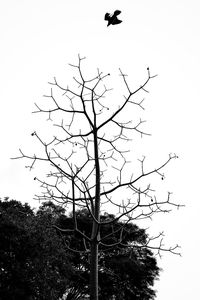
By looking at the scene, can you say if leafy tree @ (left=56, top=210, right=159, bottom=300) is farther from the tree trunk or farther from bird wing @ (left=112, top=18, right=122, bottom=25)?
bird wing @ (left=112, top=18, right=122, bottom=25)

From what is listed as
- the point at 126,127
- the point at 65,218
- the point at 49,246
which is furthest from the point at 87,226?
the point at 126,127

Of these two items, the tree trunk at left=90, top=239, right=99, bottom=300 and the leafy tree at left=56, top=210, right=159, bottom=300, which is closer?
the tree trunk at left=90, top=239, right=99, bottom=300

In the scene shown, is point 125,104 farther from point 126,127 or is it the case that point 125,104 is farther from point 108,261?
point 108,261

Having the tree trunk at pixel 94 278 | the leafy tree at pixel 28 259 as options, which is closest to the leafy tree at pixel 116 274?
the leafy tree at pixel 28 259

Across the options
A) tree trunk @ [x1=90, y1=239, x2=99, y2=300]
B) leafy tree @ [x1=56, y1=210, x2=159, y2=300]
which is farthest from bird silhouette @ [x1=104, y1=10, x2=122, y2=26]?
leafy tree @ [x1=56, y1=210, x2=159, y2=300]

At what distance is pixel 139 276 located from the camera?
106 ft

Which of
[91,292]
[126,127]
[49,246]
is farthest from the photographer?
[49,246]

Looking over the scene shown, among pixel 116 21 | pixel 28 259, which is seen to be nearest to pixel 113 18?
pixel 116 21

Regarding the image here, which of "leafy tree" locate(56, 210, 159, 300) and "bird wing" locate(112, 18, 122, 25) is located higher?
"leafy tree" locate(56, 210, 159, 300)

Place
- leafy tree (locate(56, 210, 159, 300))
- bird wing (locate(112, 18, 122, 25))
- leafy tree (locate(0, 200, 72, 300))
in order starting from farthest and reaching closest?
1. leafy tree (locate(56, 210, 159, 300))
2. leafy tree (locate(0, 200, 72, 300))
3. bird wing (locate(112, 18, 122, 25))

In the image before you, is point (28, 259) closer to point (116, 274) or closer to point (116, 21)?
point (116, 274)

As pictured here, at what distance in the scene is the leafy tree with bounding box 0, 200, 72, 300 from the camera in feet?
62.3

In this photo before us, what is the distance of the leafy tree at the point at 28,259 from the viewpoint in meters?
19.0

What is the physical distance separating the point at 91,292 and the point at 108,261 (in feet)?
97.5
